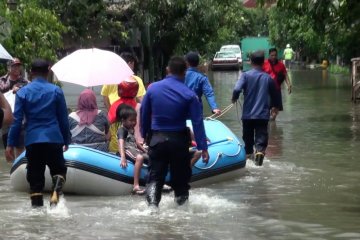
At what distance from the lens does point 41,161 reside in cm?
893

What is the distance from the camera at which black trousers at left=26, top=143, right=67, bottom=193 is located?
29.0 feet

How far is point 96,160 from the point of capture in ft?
32.9

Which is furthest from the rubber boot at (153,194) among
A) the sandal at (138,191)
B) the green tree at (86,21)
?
the green tree at (86,21)

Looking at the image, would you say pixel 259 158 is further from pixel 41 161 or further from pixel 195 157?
pixel 41 161

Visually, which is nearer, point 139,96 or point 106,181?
point 106,181

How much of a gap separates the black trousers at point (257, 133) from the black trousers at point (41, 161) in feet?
12.7

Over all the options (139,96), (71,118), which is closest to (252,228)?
(71,118)

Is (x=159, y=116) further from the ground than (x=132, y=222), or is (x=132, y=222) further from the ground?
(x=159, y=116)

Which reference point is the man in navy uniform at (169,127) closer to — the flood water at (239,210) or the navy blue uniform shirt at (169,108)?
the navy blue uniform shirt at (169,108)

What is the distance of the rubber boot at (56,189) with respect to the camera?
895cm

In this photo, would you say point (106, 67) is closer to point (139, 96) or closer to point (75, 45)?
point (139, 96)

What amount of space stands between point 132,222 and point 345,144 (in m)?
7.27

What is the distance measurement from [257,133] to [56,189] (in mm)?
4087

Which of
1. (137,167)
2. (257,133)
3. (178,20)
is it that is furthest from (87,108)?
(178,20)
